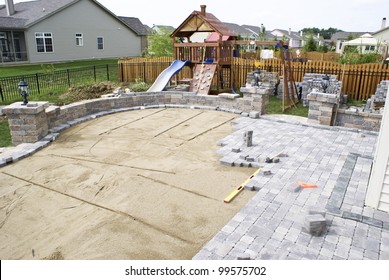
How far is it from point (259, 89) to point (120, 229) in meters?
7.06

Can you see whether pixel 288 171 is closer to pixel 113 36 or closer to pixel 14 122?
pixel 14 122

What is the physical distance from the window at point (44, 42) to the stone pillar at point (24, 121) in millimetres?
20347

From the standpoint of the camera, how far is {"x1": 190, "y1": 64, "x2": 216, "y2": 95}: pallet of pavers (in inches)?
491

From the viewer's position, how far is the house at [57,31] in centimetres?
2430

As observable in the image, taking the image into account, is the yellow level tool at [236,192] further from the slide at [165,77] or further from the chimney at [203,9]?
the chimney at [203,9]

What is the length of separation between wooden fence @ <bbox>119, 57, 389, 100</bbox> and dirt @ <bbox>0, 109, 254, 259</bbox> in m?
6.85

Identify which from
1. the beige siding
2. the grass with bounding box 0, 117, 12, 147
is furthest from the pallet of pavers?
→ the beige siding

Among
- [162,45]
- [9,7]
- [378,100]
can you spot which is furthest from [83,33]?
[378,100]

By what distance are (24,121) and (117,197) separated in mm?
3948

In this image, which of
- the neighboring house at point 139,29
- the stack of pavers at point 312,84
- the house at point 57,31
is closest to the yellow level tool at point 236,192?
the stack of pavers at point 312,84

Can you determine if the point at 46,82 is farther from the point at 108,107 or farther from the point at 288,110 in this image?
the point at 288,110

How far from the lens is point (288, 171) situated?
5922 millimetres
